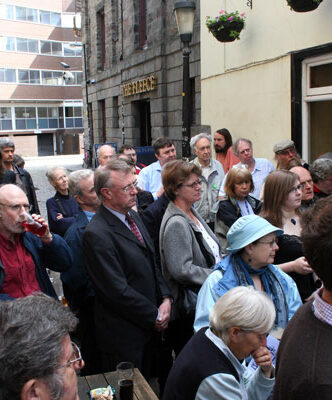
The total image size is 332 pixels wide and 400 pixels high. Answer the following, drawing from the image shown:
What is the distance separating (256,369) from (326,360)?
1.12m

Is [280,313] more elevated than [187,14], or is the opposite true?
[187,14]

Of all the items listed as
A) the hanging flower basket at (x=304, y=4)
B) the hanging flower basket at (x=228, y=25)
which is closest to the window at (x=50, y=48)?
the hanging flower basket at (x=228, y=25)

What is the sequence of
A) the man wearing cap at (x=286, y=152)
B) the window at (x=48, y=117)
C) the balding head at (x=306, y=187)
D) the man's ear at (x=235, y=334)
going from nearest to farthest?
the man's ear at (x=235, y=334), the balding head at (x=306, y=187), the man wearing cap at (x=286, y=152), the window at (x=48, y=117)

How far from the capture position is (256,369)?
2357mm

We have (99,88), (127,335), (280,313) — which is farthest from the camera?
(99,88)

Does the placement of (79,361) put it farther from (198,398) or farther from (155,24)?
(155,24)

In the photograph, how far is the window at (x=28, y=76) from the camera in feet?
140

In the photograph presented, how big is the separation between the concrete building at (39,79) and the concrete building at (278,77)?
117ft

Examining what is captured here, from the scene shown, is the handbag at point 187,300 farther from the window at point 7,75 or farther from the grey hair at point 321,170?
the window at point 7,75

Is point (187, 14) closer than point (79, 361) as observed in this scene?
No

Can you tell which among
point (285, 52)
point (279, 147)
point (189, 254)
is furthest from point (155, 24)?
point (189, 254)

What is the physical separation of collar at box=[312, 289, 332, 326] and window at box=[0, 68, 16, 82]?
44617mm

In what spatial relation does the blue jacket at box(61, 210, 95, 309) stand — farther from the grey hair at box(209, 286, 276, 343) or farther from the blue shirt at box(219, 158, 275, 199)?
the blue shirt at box(219, 158, 275, 199)

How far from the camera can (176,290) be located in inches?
135
